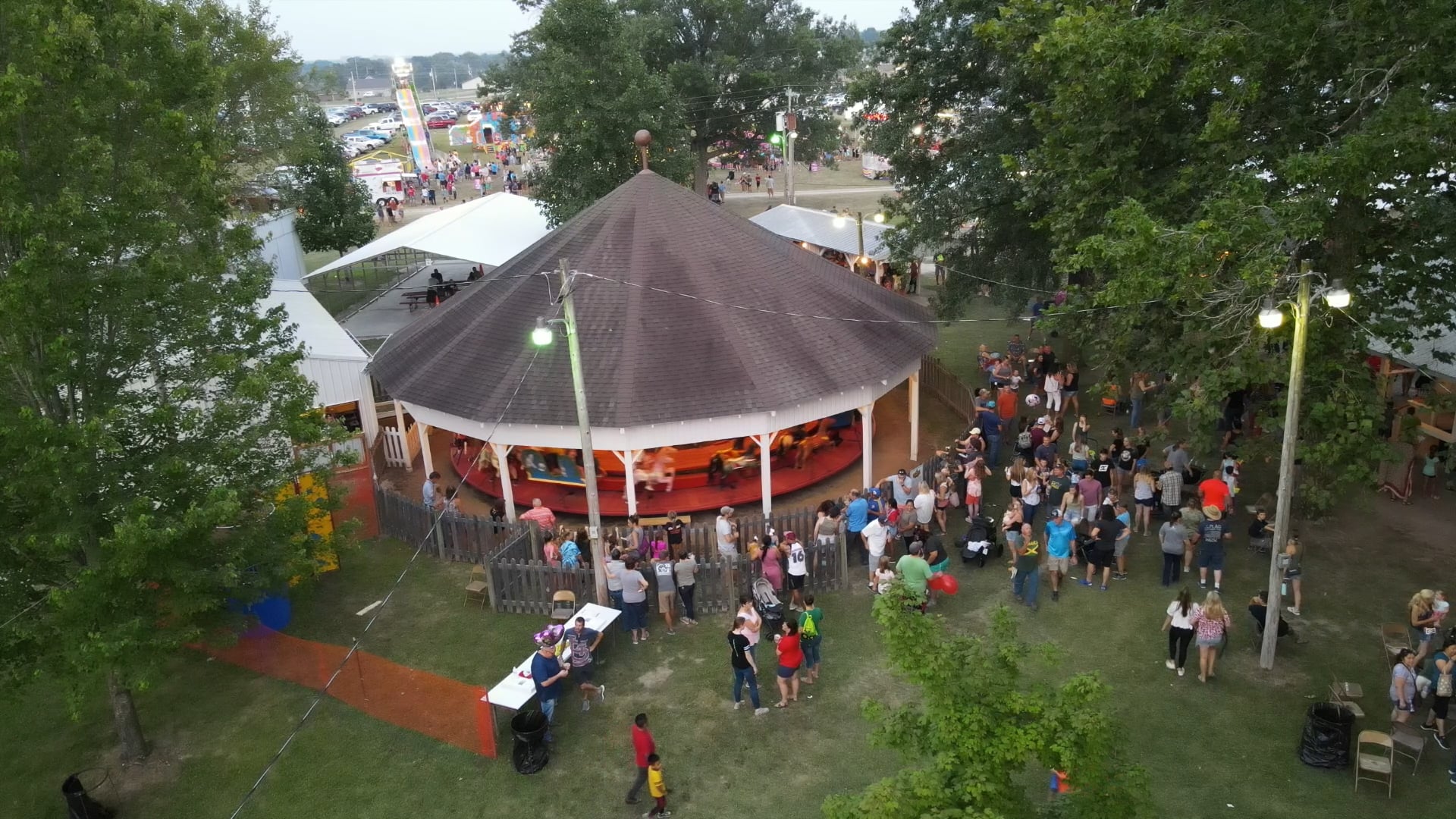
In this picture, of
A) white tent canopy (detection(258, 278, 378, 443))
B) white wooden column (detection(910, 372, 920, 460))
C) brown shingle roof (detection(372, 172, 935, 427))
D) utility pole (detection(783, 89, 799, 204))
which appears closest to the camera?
brown shingle roof (detection(372, 172, 935, 427))

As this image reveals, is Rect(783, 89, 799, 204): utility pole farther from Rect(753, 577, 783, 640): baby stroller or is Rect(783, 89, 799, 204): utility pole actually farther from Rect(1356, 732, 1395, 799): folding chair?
Rect(1356, 732, 1395, 799): folding chair

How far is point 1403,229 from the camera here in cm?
1289

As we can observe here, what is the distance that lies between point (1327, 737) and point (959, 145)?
1545 centimetres

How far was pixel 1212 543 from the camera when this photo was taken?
13.8m

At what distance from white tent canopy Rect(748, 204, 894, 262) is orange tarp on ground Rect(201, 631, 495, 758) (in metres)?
22.0

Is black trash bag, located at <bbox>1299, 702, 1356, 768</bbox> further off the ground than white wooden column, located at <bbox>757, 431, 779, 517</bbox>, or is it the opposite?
white wooden column, located at <bbox>757, 431, 779, 517</bbox>

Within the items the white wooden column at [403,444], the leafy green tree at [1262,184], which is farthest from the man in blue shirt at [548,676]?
the white wooden column at [403,444]

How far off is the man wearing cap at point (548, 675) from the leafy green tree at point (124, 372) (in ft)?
9.83

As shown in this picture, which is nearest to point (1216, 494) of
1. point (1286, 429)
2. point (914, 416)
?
point (1286, 429)

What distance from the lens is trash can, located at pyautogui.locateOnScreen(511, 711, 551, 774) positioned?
11.0m

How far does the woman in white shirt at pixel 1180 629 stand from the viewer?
38.9 feet

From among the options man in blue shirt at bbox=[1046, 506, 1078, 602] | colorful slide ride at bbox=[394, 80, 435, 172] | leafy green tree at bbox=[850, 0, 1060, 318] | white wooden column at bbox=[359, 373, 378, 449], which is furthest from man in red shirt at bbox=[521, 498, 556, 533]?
colorful slide ride at bbox=[394, 80, 435, 172]

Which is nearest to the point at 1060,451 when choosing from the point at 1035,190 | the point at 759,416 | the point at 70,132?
the point at 1035,190

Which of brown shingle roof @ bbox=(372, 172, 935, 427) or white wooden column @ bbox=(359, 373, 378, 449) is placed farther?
white wooden column @ bbox=(359, 373, 378, 449)
